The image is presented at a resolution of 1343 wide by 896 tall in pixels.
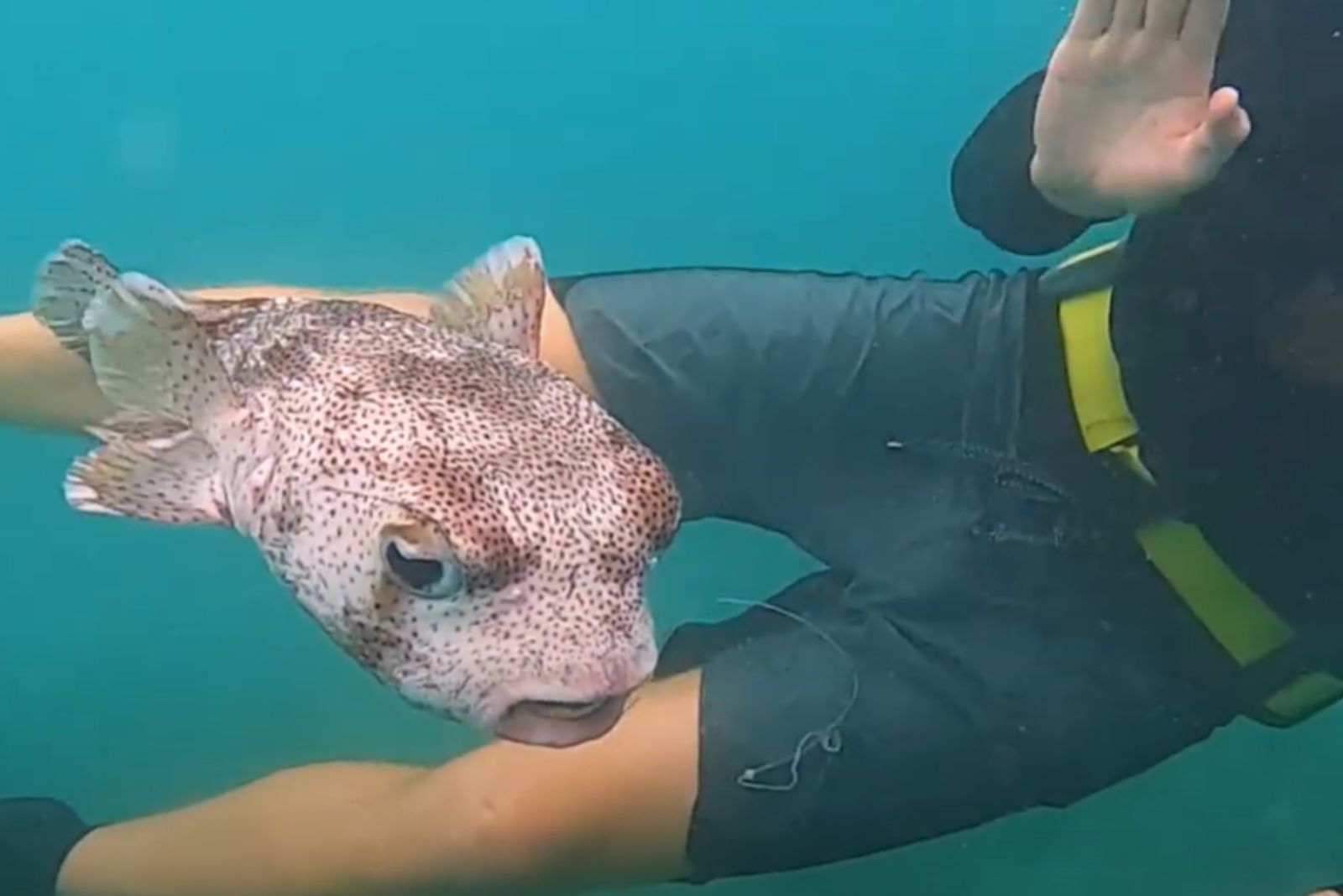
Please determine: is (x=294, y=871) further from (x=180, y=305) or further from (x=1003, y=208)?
(x=1003, y=208)

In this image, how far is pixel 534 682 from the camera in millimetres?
1441

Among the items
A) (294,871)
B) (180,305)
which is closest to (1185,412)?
(180,305)

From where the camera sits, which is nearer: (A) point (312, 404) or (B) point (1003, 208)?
(A) point (312, 404)

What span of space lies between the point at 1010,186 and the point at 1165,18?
540 millimetres

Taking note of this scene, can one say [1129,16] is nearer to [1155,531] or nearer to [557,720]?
[1155,531]

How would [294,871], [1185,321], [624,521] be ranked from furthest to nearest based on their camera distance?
[294,871] → [1185,321] → [624,521]

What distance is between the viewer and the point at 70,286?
1954mm

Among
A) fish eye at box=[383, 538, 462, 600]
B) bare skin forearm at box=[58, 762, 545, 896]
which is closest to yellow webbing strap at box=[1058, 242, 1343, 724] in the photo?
bare skin forearm at box=[58, 762, 545, 896]

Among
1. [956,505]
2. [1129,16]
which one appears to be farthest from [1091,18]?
[956,505]

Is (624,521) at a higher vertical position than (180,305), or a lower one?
lower

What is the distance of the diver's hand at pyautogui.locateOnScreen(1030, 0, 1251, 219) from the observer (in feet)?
5.61

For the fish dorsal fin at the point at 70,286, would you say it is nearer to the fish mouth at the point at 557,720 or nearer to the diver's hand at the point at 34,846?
the fish mouth at the point at 557,720

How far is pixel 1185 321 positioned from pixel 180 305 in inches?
47.4

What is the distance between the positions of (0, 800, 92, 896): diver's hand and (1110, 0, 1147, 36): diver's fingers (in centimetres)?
208
